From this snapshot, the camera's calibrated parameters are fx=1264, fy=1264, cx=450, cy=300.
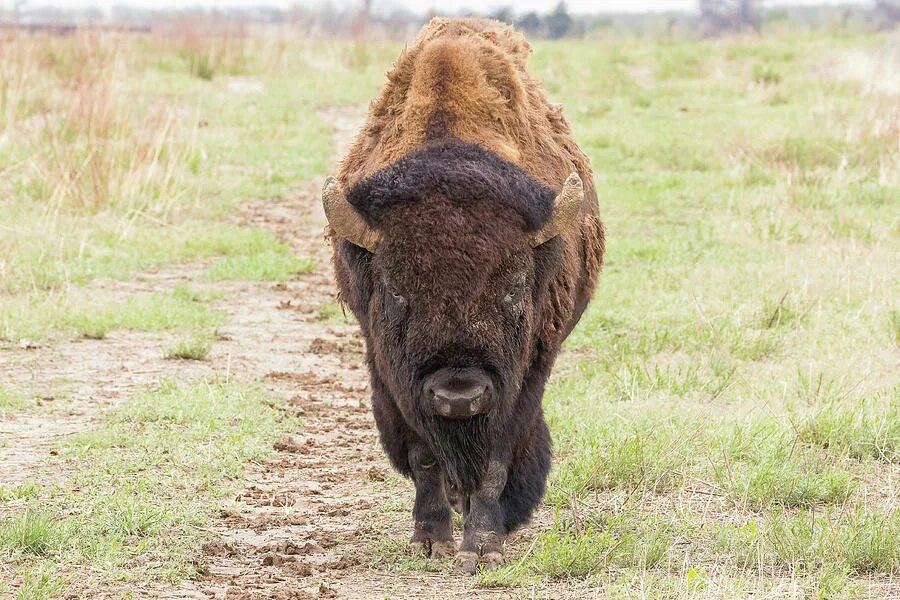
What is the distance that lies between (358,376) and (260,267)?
3.08 metres

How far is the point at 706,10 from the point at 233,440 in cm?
6212

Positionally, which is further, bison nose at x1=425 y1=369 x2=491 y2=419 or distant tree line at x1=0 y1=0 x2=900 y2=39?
distant tree line at x1=0 y1=0 x2=900 y2=39

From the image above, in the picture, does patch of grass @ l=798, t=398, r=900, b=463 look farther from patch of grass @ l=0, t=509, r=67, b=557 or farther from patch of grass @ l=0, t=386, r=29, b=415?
patch of grass @ l=0, t=386, r=29, b=415

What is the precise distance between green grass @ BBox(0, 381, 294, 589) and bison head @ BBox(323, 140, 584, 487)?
128 centimetres

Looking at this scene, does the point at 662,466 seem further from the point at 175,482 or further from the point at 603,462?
the point at 175,482

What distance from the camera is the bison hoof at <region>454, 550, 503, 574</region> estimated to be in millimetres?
5324

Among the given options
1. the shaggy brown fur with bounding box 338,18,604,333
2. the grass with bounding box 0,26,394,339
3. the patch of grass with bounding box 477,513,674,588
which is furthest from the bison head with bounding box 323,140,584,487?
the grass with bounding box 0,26,394,339

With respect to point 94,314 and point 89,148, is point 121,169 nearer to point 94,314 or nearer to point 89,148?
point 89,148

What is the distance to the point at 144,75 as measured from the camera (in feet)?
74.7

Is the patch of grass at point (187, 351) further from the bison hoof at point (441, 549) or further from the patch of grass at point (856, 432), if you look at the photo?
the patch of grass at point (856, 432)

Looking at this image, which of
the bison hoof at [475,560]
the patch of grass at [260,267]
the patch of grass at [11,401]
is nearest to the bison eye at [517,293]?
Answer: the bison hoof at [475,560]

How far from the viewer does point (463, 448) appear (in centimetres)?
535

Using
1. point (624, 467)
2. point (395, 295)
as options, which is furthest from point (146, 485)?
point (624, 467)

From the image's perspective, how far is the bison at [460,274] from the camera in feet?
16.5
